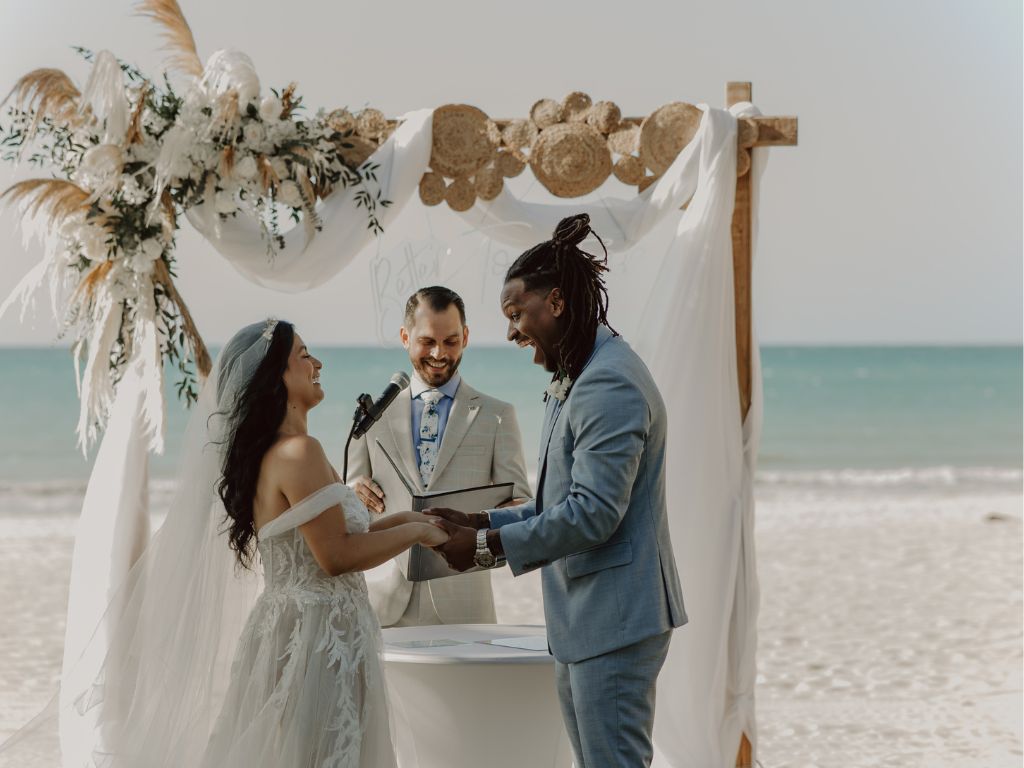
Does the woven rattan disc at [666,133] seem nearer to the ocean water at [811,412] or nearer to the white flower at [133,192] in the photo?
the white flower at [133,192]

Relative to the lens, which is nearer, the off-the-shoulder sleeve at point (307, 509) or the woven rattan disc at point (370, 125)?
the off-the-shoulder sleeve at point (307, 509)

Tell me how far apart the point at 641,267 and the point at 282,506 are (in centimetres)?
215

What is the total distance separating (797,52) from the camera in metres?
25.1

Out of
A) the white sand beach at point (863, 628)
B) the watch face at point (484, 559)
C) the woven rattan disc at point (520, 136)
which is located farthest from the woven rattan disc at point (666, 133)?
the white sand beach at point (863, 628)

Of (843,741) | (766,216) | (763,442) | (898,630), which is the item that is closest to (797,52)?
(766,216)

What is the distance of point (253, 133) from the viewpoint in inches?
179

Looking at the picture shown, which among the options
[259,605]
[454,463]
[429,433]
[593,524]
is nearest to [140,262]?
[429,433]

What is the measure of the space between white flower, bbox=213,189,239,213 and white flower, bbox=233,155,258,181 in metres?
0.08

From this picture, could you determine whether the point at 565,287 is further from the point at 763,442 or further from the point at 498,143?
the point at 763,442

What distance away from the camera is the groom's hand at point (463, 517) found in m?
3.64

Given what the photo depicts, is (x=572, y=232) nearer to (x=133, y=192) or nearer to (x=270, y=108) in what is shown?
(x=270, y=108)

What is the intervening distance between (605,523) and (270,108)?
7.52 ft

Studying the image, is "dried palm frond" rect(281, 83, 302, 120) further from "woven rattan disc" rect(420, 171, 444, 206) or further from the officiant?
the officiant

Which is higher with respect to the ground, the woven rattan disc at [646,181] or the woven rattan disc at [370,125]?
the woven rattan disc at [370,125]
